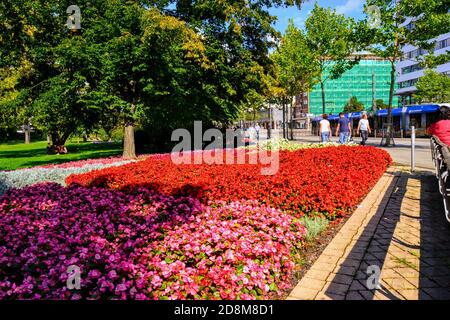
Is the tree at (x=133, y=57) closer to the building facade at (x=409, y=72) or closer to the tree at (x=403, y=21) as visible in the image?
the tree at (x=403, y=21)

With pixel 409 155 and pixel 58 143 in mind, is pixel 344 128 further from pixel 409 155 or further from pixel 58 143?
pixel 58 143

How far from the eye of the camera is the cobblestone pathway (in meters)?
3.37

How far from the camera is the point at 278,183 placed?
670cm

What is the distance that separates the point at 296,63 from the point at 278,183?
29303 mm

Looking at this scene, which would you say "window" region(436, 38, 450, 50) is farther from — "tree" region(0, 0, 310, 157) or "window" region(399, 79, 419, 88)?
"tree" region(0, 0, 310, 157)

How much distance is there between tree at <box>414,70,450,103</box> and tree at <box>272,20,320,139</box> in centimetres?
2816

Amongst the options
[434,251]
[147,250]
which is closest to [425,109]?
[434,251]

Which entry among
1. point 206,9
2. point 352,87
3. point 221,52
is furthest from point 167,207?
point 352,87

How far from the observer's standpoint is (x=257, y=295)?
3.40m

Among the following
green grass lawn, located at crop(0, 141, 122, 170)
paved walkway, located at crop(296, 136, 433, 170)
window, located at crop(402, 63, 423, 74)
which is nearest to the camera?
paved walkway, located at crop(296, 136, 433, 170)

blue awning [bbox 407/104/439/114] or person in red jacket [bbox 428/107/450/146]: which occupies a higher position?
blue awning [bbox 407/104/439/114]

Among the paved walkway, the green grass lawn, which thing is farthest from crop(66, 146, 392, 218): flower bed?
the green grass lawn

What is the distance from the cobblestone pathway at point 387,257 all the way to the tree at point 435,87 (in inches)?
2140

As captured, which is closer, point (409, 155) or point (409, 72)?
point (409, 155)
